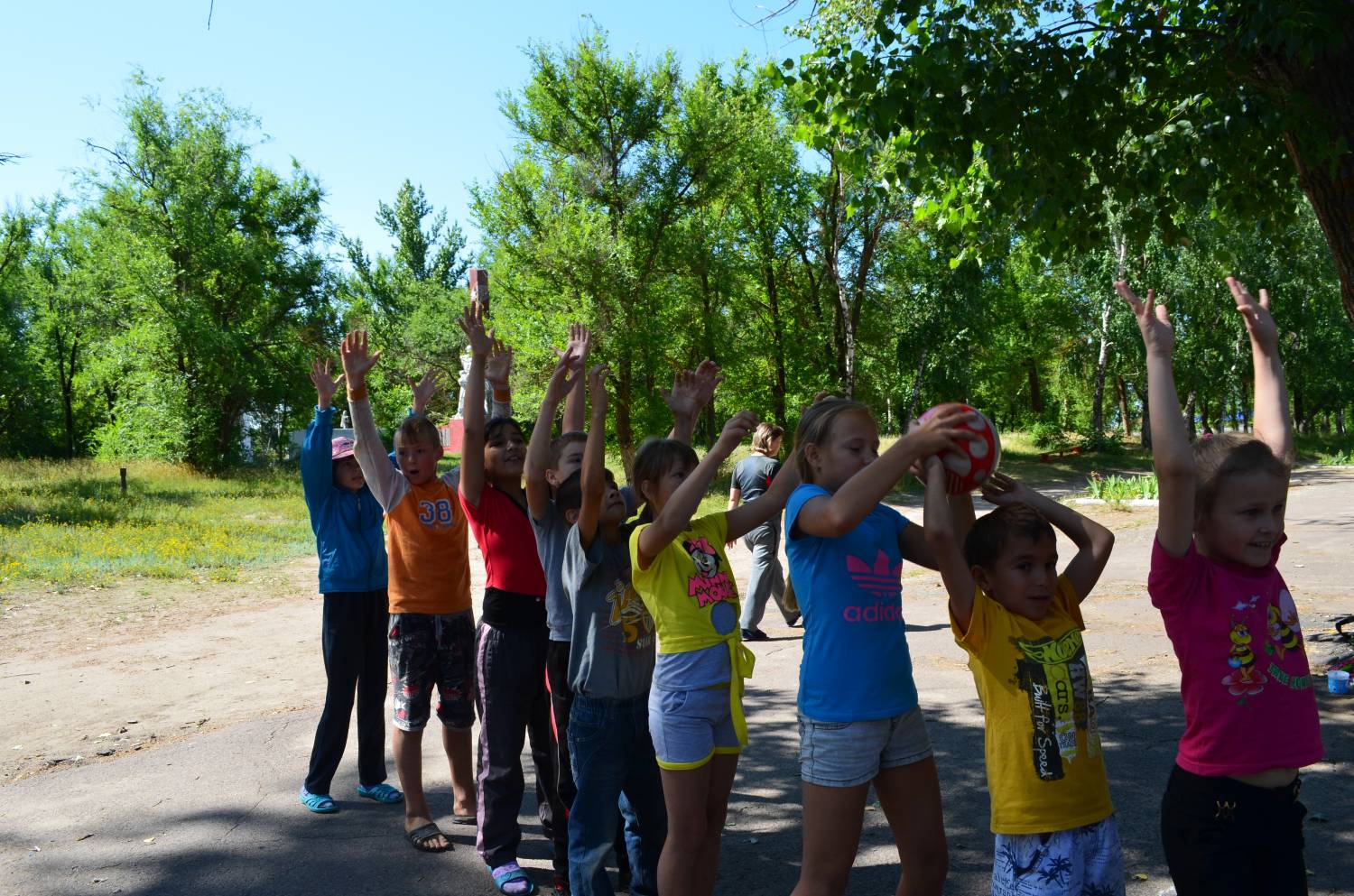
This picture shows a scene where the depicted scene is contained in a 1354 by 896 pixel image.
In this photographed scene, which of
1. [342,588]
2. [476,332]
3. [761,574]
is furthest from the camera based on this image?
[761,574]

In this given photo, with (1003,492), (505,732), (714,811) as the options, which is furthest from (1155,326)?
Result: (505,732)

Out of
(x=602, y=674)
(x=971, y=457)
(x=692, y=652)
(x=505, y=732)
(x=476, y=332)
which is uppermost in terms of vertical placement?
(x=476, y=332)

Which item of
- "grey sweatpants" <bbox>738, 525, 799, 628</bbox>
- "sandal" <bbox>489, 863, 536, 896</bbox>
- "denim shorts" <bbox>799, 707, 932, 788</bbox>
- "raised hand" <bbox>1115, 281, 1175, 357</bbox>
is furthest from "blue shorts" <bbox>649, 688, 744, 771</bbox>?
"grey sweatpants" <bbox>738, 525, 799, 628</bbox>

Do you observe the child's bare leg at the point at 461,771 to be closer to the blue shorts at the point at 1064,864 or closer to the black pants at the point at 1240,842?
the blue shorts at the point at 1064,864

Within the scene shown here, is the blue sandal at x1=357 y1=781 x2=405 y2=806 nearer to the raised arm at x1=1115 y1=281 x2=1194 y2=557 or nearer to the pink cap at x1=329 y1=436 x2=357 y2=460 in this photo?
the pink cap at x1=329 y1=436 x2=357 y2=460

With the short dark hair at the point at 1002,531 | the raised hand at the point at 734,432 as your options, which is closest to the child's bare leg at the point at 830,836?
the short dark hair at the point at 1002,531

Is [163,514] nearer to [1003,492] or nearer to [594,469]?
[594,469]

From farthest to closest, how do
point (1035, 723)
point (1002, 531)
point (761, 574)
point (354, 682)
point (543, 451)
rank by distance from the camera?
point (761, 574), point (354, 682), point (543, 451), point (1002, 531), point (1035, 723)

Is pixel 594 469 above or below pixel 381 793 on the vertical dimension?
above

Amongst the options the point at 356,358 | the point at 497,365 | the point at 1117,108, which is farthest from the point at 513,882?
the point at 1117,108

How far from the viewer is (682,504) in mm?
3322

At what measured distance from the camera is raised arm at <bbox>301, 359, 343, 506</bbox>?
16.4 ft

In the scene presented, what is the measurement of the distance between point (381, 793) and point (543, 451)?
2.46 m

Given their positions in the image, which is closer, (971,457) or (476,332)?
(971,457)
